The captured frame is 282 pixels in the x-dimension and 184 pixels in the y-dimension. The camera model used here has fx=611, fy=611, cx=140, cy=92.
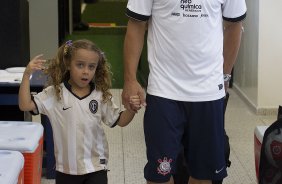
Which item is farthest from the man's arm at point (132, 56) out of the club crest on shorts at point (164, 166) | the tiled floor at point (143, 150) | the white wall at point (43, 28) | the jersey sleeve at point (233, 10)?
the white wall at point (43, 28)

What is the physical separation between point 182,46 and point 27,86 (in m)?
0.71

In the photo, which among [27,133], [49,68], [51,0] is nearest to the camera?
[27,133]

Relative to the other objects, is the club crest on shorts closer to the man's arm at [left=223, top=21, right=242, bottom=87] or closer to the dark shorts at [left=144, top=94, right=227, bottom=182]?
the dark shorts at [left=144, top=94, right=227, bottom=182]

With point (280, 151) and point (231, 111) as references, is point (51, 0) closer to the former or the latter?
point (231, 111)

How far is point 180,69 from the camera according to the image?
2.59 metres

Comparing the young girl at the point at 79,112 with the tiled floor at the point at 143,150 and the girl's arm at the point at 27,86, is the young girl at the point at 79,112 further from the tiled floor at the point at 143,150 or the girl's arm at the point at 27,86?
the tiled floor at the point at 143,150

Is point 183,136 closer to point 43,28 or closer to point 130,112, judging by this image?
point 130,112

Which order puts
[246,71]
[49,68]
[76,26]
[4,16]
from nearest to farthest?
1. [49,68]
2. [4,16]
3. [246,71]
4. [76,26]

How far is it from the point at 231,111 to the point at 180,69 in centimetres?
389

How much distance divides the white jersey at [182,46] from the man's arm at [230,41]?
0.73 feet

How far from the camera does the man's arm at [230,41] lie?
112 inches

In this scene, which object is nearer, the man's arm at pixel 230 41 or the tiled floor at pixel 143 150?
the man's arm at pixel 230 41

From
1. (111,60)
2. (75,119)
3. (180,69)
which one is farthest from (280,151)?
(111,60)

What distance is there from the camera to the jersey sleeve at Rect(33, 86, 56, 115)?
9.08 ft
